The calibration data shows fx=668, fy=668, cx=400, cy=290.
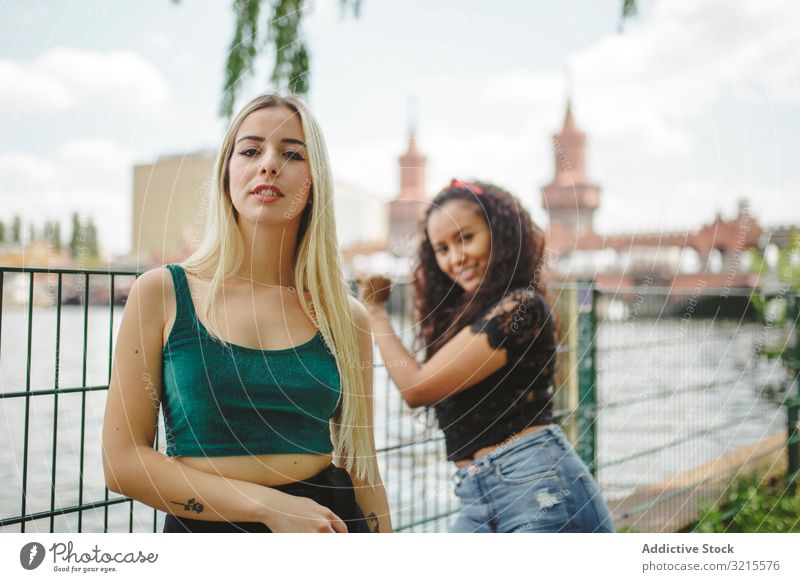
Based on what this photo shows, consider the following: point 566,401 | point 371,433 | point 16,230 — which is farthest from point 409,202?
point 566,401

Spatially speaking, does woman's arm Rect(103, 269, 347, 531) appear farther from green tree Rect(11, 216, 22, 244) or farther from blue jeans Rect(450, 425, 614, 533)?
green tree Rect(11, 216, 22, 244)

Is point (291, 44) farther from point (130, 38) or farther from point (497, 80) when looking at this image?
point (497, 80)

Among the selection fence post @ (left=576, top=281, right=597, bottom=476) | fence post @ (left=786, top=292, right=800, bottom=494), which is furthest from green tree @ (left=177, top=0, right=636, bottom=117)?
fence post @ (left=786, top=292, right=800, bottom=494)

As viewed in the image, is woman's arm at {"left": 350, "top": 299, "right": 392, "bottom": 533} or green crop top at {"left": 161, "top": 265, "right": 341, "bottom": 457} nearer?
green crop top at {"left": 161, "top": 265, "right": 341, "bottom": 457}

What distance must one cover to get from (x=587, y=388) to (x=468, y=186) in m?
0.82

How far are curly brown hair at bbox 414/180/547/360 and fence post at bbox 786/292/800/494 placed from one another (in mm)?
1670

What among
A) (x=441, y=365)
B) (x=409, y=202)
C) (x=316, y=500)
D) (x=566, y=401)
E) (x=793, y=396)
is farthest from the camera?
(x=793, y=396)

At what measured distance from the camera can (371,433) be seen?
99 cm

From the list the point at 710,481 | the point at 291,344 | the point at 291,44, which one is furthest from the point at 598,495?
the point at 710,481

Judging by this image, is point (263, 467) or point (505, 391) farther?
point (505, 391)

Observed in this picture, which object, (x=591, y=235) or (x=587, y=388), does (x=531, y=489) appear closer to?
(x=591, y=235)

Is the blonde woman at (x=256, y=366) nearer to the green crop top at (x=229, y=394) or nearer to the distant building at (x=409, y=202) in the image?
the green crop top at (x=229, y=394)

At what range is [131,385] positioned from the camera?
79 centimetres

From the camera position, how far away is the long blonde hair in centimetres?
91
